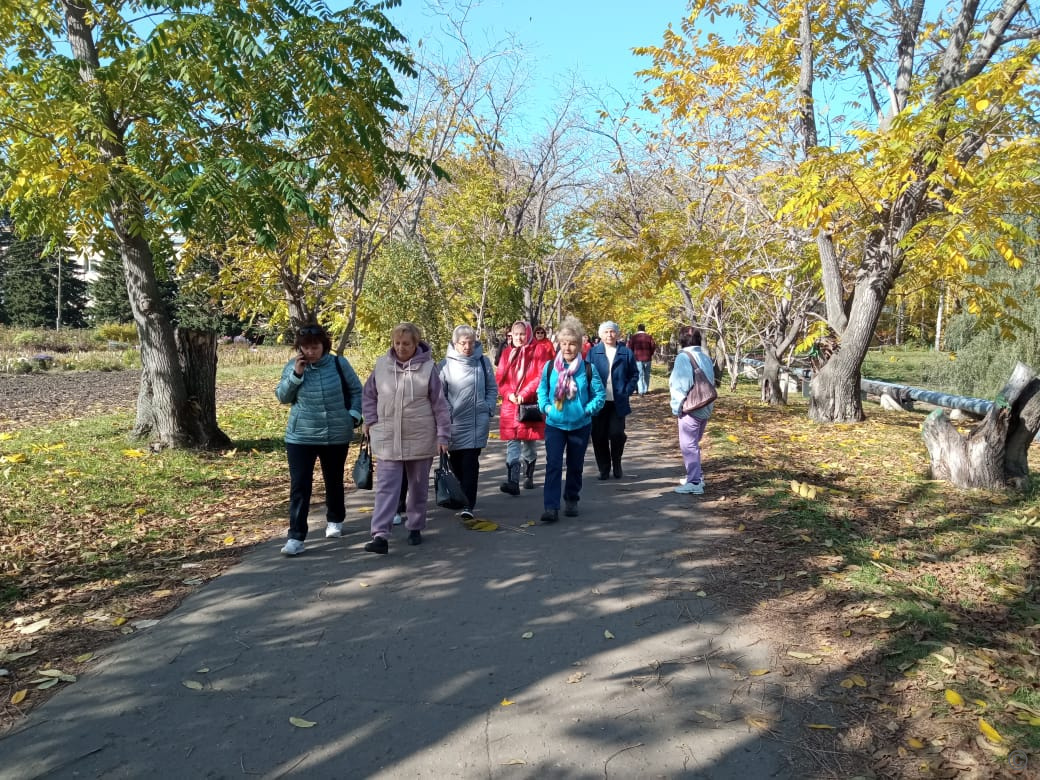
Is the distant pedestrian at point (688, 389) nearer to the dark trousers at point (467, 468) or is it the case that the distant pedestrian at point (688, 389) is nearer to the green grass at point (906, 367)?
the dark trousers at point (467, 468)

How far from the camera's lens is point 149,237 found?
297 inches

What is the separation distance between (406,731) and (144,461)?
249 inches

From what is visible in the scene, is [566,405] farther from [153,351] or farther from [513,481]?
[153,351]

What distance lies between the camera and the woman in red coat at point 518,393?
23.6ft

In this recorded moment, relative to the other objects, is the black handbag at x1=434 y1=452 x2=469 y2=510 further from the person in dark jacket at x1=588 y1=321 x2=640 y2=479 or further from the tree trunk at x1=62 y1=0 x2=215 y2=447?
the tree trunk at x1=62 y1=0 x2=215 y2=447

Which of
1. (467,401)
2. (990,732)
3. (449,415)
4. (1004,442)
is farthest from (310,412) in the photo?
(1004,442)

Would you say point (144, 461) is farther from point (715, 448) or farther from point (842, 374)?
point (842, 374)

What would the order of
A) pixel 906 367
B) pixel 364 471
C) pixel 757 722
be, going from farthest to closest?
pixel 906 367 < pixel 364 471 < pixel 757 722

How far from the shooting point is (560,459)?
623 cm

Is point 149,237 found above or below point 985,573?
above

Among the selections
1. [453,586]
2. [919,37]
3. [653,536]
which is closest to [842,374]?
[919,37]

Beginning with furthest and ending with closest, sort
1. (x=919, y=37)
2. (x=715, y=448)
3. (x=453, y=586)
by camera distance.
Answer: (x=919, y=37) → (x=715, y=448) → (x=453, y=586)

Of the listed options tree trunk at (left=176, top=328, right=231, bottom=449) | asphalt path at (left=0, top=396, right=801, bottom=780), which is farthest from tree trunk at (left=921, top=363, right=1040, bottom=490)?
tree trunk at (left=176, top=328, right=231, bottom=449)

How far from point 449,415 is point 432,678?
2.62m
